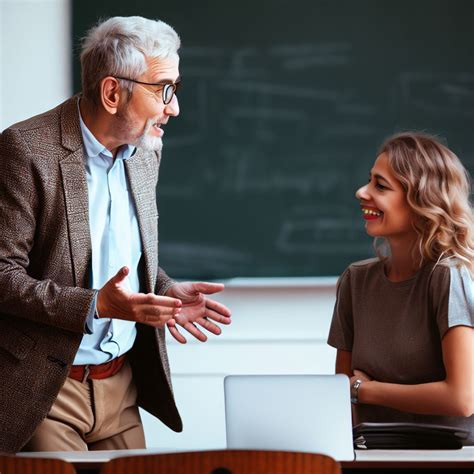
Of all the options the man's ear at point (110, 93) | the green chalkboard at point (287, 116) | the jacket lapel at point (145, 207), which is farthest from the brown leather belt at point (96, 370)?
the green chalkboard at point (287, 116)

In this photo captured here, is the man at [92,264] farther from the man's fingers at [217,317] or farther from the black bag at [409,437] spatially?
the black bag at [409,437]

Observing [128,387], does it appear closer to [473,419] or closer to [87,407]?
[87,407]

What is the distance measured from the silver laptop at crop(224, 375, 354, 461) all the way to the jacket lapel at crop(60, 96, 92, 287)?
2.09ft

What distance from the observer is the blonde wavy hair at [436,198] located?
260cm

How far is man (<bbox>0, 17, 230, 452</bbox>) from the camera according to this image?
229 centimetres

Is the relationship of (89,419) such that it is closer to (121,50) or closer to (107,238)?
(107,238)

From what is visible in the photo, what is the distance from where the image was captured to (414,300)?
2.59m

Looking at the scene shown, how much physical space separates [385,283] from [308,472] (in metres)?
1.10

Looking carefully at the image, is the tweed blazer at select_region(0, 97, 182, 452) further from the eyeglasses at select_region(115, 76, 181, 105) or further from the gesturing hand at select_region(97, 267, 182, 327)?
the eyeglasses at select_region(115, 76, 181, 105)

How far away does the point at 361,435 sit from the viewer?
7.20ft

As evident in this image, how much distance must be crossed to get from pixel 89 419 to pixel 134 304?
46cm

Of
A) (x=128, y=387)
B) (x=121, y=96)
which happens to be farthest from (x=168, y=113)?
(x=128, y=387)

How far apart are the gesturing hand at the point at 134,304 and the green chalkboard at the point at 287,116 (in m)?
1.68

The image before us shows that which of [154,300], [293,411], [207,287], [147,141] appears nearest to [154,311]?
[154,300]
